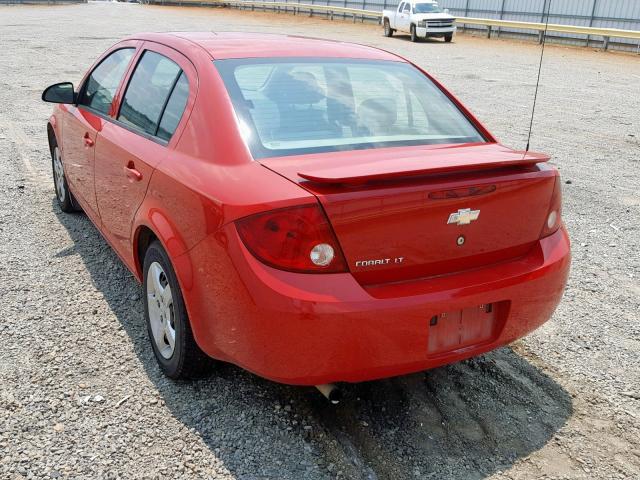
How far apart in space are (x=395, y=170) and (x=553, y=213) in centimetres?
98

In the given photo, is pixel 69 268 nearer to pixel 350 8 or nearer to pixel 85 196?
pixel 85 196

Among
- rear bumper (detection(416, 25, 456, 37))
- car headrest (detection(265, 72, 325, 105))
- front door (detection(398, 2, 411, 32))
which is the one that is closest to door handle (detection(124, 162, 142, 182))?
car headrest (detection(265, 72, 325, 105))

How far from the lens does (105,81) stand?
4637 mm

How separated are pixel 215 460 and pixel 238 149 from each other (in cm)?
136

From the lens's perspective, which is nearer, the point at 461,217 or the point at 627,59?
the point at 461,217

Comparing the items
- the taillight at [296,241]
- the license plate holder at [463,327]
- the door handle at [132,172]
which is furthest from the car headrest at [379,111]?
the door handle at [132,172]

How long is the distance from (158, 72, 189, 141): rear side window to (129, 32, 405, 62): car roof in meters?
0.23

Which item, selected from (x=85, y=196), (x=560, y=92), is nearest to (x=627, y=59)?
(x=560, y=92)

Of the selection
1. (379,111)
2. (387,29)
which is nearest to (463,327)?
(379,111)

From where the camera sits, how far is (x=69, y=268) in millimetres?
4832

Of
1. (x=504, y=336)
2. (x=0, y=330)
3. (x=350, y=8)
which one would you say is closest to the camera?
(x=504, y=336)

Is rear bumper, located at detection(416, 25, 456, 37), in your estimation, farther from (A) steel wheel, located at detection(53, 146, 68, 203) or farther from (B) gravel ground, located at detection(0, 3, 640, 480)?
(A) steel wheel, located at detection(53, 146, 68, 203)

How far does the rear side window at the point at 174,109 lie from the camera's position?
3.38m

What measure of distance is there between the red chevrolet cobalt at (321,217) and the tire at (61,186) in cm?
204
